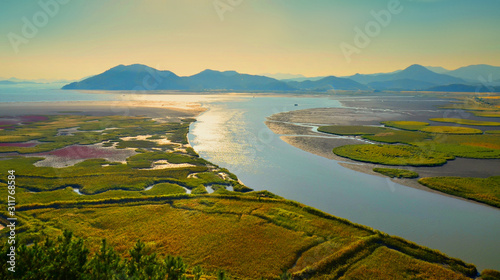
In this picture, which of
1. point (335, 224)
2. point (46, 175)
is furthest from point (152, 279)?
point (46, 175)

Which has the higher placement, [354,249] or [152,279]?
[152,279]

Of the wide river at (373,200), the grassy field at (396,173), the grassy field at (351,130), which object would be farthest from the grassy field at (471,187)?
the grassy field at (351,130)

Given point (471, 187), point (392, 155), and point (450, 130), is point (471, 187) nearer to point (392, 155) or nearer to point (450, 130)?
point (392, 155)

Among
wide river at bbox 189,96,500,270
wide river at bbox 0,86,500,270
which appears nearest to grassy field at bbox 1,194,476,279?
wide river at bbox 0,86,500,270

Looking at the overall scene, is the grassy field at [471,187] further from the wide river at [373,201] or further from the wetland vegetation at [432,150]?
the wide river at [373,201]

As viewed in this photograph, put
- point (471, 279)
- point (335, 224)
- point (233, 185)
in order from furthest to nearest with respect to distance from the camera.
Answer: point (233, 185)
point (335, 224)
point (471, 279)

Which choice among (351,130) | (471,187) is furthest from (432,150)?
(351,130)

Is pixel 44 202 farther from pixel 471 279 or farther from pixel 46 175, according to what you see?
pixel 471 279
